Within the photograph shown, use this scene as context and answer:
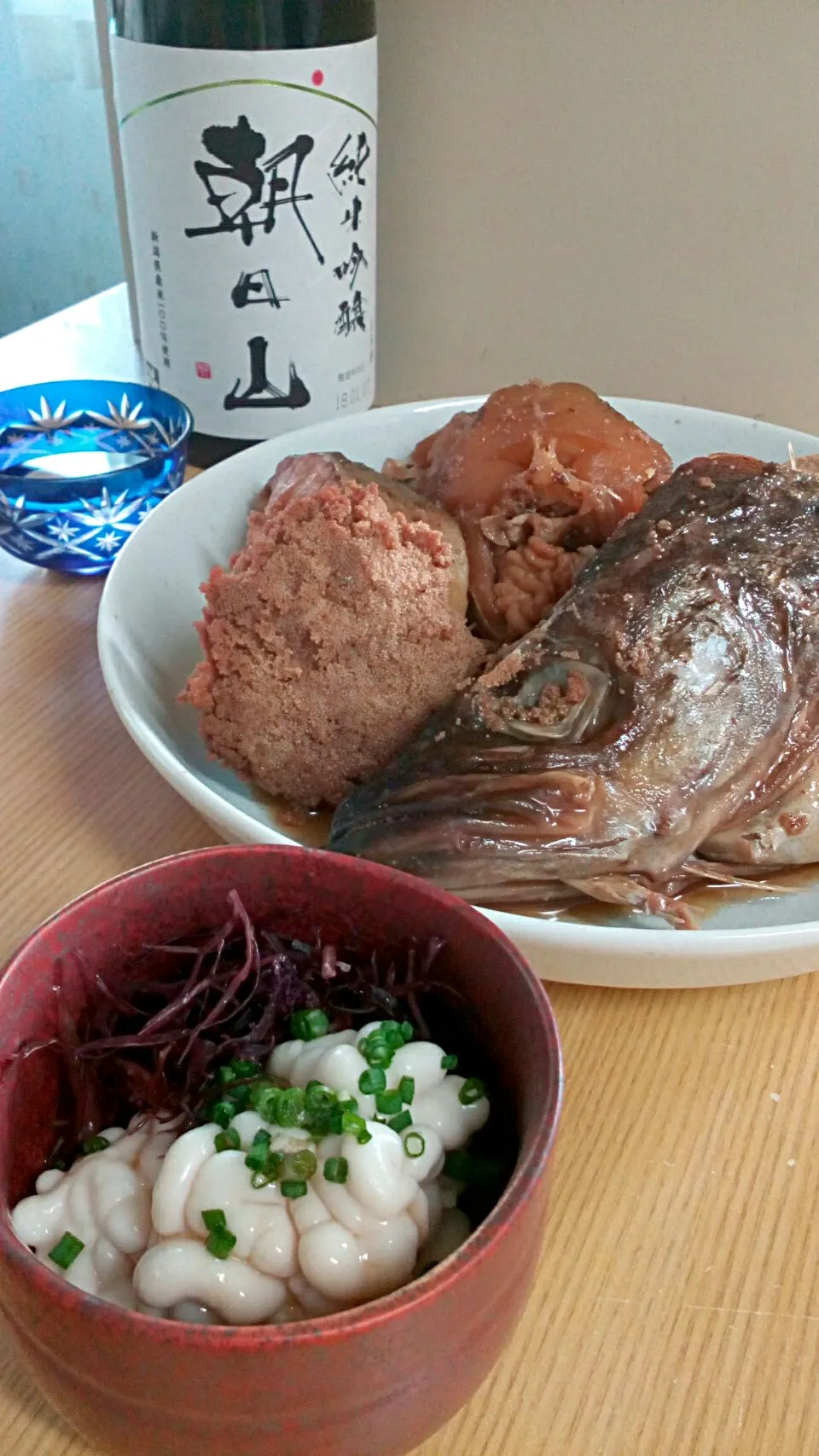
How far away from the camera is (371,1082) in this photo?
0.52 metres

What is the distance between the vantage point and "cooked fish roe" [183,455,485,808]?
89 cm

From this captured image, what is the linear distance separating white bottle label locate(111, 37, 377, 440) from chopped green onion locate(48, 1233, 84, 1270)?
3.89 ft

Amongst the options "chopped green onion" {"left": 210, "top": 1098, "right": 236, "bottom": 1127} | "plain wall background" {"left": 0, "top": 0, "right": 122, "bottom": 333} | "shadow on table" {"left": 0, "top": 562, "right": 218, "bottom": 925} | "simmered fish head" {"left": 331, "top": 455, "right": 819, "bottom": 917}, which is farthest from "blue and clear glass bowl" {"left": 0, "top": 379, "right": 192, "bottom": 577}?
"plain wall background" {"left": 0, "top": 0, "right": 122, "bottom": 333}

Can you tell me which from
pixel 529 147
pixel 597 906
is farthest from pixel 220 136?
pixel 597 906

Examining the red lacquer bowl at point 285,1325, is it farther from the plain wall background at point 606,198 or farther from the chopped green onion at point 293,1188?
the plain wall background at point 606,198

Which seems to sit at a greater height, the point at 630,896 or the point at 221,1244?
the point at 221,1244

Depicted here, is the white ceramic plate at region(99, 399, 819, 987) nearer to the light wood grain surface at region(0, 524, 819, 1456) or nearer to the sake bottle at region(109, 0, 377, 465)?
the light wood grain surface at region(0, 524, 819, 1456)

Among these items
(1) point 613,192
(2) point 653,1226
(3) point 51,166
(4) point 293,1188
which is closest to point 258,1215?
(4) point 293,1188

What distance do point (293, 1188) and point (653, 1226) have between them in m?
0.30

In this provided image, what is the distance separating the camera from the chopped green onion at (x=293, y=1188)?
0.48m

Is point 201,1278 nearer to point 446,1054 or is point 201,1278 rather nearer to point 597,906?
point 446,1054

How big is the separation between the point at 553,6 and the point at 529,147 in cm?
17

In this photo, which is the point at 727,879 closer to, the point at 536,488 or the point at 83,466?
the point at 536,488

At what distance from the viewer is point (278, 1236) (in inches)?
18.7
